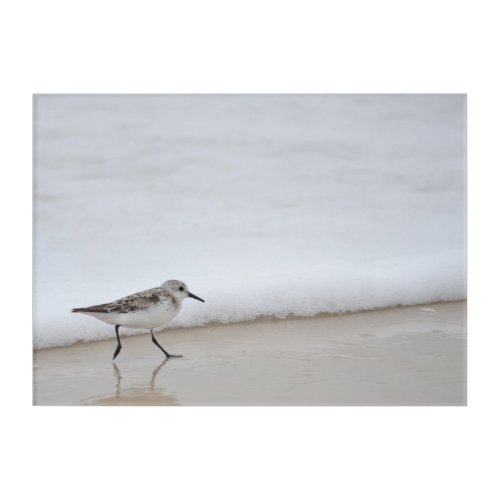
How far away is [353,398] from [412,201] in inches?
60.3

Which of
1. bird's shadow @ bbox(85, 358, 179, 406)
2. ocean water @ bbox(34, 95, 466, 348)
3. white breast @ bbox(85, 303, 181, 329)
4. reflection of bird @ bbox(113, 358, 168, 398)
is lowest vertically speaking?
bird's shadow @ bbox(85, 358, 179, 406)

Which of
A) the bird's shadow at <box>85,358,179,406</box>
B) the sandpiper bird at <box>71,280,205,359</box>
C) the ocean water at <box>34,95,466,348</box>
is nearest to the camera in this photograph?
the bird's shadow at <box>85,358,179,406</box>

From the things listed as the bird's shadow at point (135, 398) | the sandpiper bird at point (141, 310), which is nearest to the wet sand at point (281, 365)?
the bird's shadow at point (135, 398)

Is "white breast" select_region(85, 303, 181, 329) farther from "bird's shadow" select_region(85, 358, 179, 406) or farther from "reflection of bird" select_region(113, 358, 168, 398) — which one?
"bird's shadow" select_region(85, 358, 179, 406)

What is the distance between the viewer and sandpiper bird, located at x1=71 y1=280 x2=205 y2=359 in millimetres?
4145

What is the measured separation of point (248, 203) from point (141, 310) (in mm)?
1304

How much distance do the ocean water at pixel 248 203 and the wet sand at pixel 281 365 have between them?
0.33ft

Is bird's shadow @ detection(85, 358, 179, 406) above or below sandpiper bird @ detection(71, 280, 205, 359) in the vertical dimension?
below

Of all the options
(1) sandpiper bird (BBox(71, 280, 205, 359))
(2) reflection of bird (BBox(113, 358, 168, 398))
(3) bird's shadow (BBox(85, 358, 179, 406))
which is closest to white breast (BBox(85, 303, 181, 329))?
(1) sandpiper bird (BBox(71, 280, 205, 359))

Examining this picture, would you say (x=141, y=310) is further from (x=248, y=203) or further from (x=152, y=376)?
(x=248, y=203)

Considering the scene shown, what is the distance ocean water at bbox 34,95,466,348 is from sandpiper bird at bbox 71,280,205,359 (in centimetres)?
27

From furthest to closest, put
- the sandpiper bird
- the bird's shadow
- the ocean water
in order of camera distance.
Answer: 1. the ocean water
2. the sandpiper bird
3. the bird's shadow

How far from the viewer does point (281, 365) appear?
4.19 metres

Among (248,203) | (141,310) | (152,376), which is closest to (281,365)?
(152,376)
